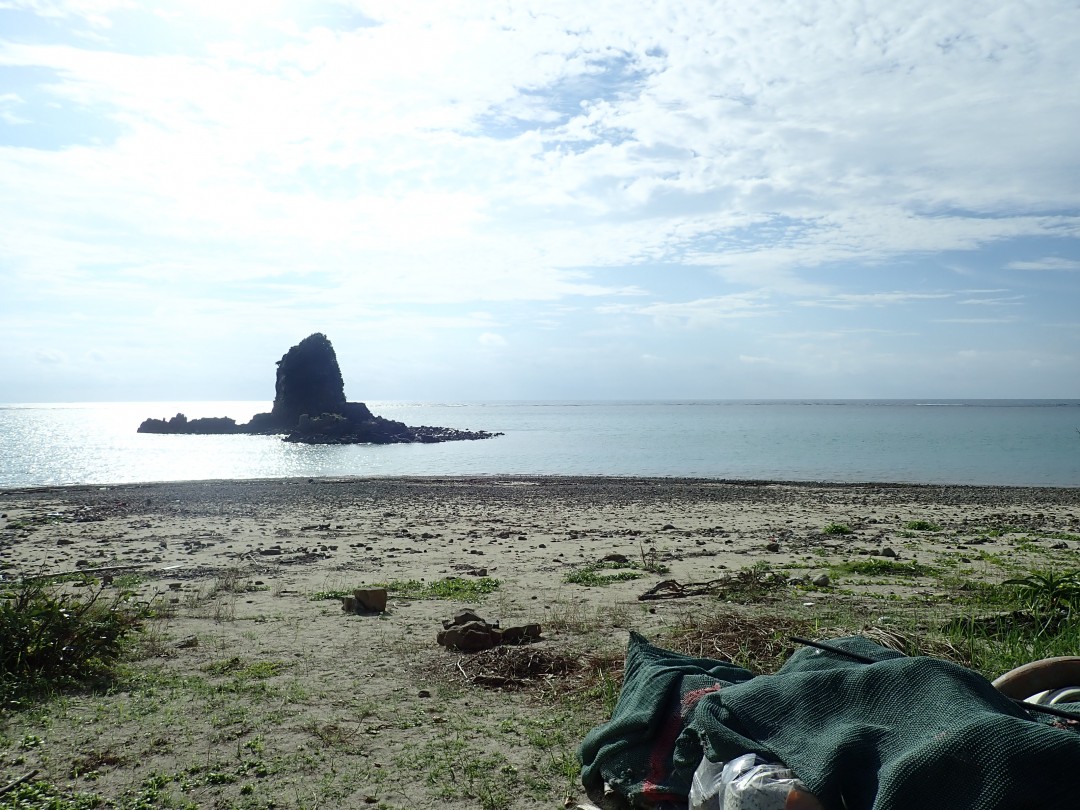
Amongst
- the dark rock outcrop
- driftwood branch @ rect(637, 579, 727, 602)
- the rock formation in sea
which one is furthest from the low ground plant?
the dark rock outcrop

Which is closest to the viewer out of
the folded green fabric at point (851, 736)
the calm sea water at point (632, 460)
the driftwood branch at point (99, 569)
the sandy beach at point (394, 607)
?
the folded green fabric at point (851, 736)

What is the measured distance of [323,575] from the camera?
452 inches

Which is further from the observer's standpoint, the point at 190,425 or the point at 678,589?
the point at 190,425

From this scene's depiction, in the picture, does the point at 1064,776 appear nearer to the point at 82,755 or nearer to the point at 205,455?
the point at 82,755

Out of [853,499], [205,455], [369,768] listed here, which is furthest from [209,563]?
[205,455]

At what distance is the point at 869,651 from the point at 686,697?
3.75 feet

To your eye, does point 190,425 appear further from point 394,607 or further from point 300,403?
point 394,607

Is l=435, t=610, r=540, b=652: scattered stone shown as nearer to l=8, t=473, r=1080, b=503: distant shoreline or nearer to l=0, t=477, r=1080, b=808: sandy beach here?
l=0, t=477, r=1080, b=808: sandy beach

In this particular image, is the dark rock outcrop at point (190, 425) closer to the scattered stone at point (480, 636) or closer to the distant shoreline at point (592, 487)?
the distant shoreline at point (592, 487)

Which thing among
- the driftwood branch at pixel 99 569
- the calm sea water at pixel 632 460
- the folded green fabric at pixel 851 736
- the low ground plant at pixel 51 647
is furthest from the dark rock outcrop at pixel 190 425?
the folded green fabric at pixel 851 736

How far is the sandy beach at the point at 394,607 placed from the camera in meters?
4.70

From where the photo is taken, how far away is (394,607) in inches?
357

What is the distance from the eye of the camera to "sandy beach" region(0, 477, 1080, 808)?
4.70 m

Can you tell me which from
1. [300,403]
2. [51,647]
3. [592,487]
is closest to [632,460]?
[592,487]
